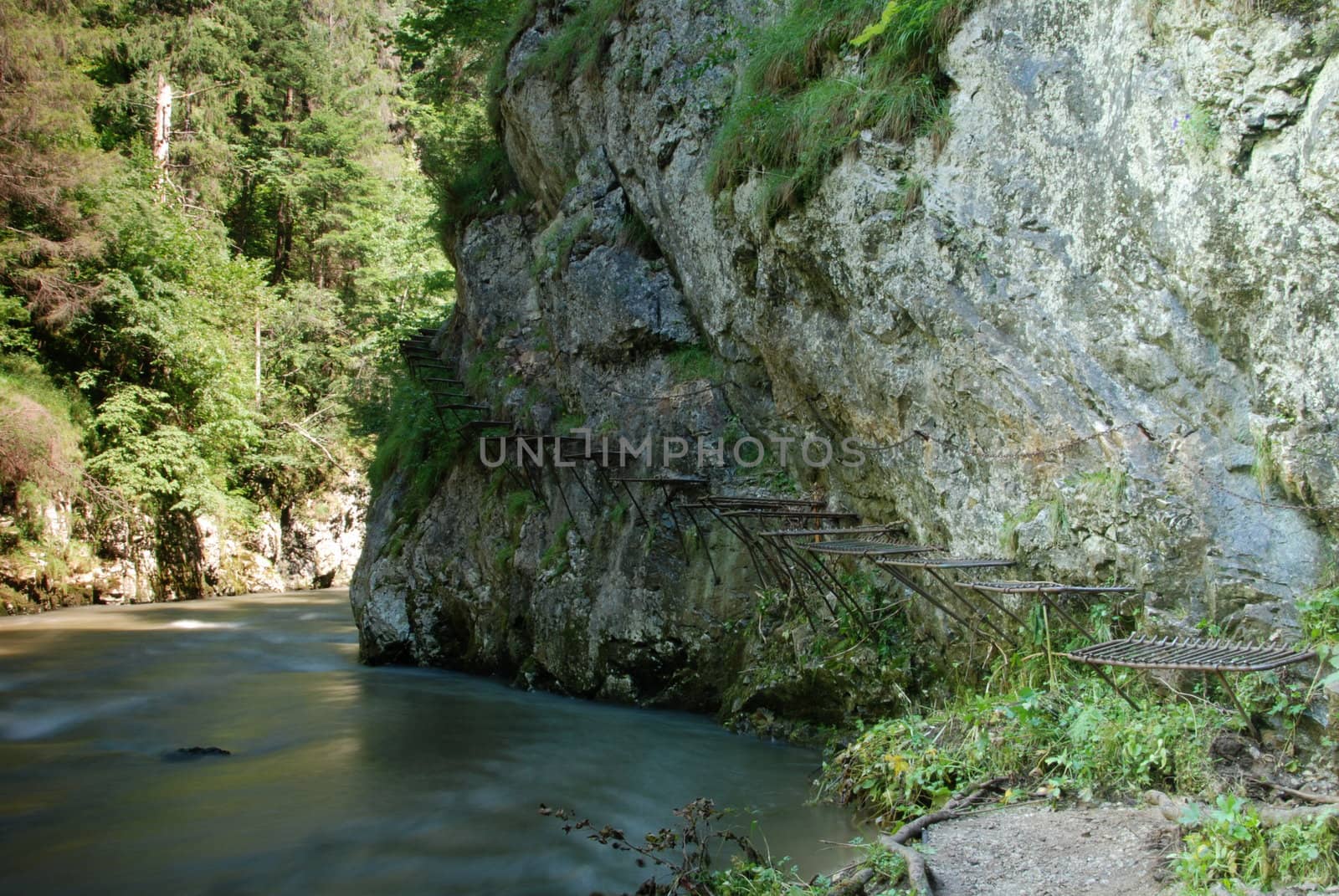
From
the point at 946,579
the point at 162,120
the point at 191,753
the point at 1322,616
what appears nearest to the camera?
the point at 1322,616

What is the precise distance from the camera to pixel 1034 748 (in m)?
5.08

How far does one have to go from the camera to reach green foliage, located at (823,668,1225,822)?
4488mm

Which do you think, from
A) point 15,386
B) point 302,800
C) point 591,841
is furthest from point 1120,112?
point 15,386

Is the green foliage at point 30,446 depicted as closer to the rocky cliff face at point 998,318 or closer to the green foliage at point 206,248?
the green foliage at point 206,248

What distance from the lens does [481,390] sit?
1312 cm

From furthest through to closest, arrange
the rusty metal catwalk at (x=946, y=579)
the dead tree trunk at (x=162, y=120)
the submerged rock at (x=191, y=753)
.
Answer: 1. the dead tree trunk at (x=162, y=120)
2. the submerged rock at (x=191, y=753)
3. the rusty metal catwalk at (x=946, y=579)

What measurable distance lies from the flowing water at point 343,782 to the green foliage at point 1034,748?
0.51 meters

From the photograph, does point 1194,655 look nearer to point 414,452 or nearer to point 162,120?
point 414,452

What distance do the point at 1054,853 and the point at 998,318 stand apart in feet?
11.0

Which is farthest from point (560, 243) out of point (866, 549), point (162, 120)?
point (162, 120)

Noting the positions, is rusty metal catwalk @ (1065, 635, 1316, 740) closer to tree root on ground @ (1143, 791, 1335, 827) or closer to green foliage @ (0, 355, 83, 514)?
tree root on ground @ (1143, 791, 1335, 827)

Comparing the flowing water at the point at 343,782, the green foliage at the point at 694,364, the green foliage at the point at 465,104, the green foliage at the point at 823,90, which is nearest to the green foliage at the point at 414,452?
the flowing water at the point at 343,782

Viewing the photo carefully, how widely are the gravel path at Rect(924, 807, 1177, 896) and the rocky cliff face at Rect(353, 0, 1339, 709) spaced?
1303 millimetres

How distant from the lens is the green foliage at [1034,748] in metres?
4.49
